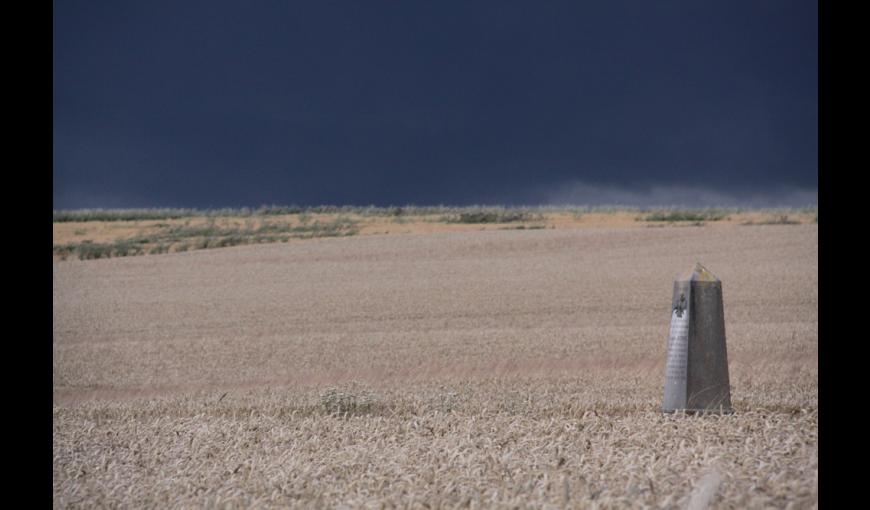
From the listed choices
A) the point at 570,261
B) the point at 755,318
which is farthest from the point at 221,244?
the point at 755,318

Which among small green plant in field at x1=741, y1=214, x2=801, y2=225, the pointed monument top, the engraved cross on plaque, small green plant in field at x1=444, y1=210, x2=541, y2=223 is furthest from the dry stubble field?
small green plant in field at x1=444, y1=210, x2=541, y2=223

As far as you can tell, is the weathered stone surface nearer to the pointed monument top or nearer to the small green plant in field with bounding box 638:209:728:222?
the pointed monument top

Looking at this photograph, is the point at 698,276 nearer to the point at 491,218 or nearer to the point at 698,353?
the point at 698,353

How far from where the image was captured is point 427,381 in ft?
50.9

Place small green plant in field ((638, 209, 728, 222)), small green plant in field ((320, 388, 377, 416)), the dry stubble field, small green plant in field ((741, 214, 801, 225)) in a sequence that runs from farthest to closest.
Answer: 1. small green plant in field ((638, 209, 728, 222))
2. small green plant in field ((741, 214, 801, 225))
3. small green plant in field ((320, 388, 377, 416))
4. the dry stubble field

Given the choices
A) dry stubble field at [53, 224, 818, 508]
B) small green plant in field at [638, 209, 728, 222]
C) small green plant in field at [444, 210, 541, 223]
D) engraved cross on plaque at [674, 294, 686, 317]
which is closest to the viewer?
dry stubble field at [53, 224, 818, 508]

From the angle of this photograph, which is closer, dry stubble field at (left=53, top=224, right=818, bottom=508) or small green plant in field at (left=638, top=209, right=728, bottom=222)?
dry stubble field at (left=53, top=224, right=818, bottom=508)

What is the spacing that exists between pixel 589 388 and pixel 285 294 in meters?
19.8

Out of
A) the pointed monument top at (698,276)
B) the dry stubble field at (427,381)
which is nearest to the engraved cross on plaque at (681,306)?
the pointed monument top at (698,276)

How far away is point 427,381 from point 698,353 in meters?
6.22

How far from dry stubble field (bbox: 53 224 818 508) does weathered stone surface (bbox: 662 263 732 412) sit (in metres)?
0.41

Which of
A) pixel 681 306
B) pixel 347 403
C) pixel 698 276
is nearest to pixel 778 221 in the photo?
pixel 698 276

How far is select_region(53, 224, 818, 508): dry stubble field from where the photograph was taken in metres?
6.82
